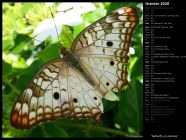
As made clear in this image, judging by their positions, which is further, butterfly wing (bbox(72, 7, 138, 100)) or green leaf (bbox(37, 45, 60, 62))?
green leaf (bbox(37, 45, 60, 62))

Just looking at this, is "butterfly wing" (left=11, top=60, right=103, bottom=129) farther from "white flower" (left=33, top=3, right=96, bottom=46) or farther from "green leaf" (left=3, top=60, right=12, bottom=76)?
"green leaf" (left=3, top=60, right=12, bottom=76)

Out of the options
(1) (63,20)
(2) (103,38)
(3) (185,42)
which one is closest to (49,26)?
(1) (63,20)

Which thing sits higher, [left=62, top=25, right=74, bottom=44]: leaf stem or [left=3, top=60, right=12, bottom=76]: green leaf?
[left=62, top=25, right=74, bottom=44]: leaf stem

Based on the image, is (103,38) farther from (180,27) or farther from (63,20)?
(180,27)

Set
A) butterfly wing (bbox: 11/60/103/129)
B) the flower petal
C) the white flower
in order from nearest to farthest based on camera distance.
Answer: butterfly wing (bbox: 11/60/103/129) → the white flower → the flower petal

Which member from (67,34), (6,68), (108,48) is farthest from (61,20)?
(6,68)

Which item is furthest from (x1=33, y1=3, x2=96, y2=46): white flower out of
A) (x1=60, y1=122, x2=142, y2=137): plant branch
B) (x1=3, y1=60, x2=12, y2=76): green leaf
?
(x1=60, y1=122, x2=142, y2=137): plant branch

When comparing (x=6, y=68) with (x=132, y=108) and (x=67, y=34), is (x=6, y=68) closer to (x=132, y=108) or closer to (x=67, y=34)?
(x=67, y=34)
